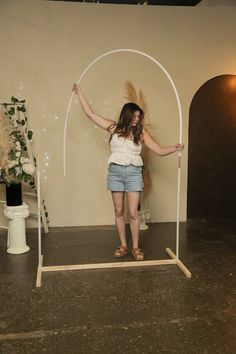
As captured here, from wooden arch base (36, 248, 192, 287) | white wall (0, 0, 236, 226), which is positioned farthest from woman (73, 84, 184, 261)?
white wall (0, 0, 236, 226)

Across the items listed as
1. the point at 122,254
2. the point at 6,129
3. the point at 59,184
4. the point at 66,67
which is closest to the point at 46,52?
the point at 66,67

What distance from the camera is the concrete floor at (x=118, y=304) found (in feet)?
7.79

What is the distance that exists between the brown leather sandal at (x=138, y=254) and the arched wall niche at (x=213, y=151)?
1598mm

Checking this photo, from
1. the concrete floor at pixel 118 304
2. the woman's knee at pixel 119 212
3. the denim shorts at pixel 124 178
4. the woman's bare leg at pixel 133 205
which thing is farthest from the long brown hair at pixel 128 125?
the concrete floor at pixel 118 304

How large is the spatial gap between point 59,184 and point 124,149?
4.89 feet

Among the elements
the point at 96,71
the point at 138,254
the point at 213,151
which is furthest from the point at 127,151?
the point at 213,151

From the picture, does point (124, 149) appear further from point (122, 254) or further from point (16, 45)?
point (16, 45)

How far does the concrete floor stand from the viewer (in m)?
2.37

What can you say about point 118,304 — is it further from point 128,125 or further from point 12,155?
point 12,155

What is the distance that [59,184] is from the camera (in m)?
4.86

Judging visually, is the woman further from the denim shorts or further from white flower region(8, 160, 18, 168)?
white flower region(8, 160, 18, 168)

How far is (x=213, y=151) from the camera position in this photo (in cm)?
513

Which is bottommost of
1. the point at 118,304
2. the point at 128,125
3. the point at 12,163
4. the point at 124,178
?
the point at 118,304

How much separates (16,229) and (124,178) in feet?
4.07
